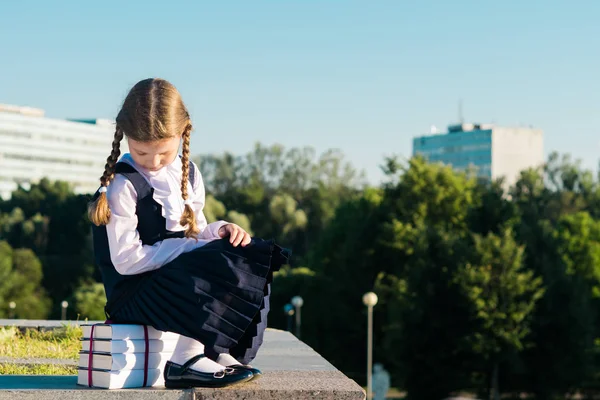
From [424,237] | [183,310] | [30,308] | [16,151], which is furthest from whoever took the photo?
[16,151]

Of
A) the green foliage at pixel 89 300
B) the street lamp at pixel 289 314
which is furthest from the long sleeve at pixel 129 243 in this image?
the green foliage at pixel 89 300

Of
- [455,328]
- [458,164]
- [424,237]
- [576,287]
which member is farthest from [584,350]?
[458,164]

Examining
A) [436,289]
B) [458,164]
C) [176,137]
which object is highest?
[458,164]

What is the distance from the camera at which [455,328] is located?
33.7 m

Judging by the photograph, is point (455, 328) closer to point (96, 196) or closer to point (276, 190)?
point (96, 196)

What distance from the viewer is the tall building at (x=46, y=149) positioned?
382 feet

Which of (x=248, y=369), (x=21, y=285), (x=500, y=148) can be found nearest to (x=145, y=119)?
(x=248, y=369)

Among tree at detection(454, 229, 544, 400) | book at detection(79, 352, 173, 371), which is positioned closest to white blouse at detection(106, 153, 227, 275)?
book at detection(79, 352, 173, 371)

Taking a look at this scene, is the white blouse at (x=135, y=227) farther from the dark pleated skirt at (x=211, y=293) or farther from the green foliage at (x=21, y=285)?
the green foliage at (x=21, y=285)

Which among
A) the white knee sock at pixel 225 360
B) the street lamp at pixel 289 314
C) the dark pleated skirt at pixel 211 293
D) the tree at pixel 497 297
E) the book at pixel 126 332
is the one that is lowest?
the street lamp at pixel 289 314

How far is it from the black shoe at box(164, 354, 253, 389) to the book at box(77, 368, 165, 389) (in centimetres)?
7

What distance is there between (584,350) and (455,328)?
439 cm

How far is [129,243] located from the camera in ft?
13.7

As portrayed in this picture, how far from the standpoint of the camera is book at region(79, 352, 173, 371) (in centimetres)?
408
